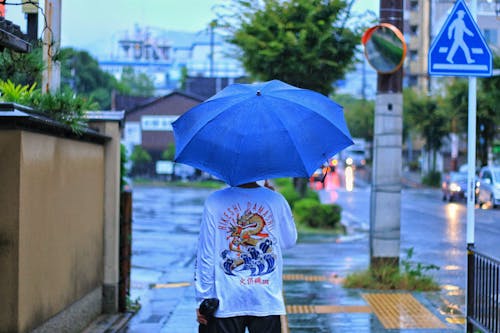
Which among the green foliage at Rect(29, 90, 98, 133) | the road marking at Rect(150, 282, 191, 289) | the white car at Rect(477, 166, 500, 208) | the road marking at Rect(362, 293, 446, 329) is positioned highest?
the green foliage at Rect(29, 90, 98, 133)

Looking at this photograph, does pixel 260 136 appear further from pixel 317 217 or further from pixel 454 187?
pixel 454 187

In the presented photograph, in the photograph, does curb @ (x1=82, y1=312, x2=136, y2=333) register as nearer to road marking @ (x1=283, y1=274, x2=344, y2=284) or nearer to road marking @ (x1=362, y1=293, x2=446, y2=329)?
road marking @ (x1=362, y1=293, x2=446, y2=329)

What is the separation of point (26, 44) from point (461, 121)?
35.1 m

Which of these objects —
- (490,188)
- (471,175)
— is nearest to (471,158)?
(471,175)

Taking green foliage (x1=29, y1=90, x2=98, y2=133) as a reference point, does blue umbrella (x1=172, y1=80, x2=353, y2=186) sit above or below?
below

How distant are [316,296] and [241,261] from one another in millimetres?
5813

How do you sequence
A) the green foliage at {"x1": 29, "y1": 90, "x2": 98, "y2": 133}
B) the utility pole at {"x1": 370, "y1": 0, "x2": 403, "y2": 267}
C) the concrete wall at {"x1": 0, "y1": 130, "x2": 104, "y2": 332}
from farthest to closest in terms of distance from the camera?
the utility pole at {"x1": 370, "y1": 0, "x2": 403, "y2": 267}
the green foliage at {"x1": 29, "y1": 90, "x2": 98, "y2": 133}
the concrete wall at {"x1": 0, "y1": 130, "x2": 104, "y2": 332}

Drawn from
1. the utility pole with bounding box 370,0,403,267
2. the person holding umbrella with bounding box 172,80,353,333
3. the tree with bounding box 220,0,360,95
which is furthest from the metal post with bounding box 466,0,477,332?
the tree with bounding box 220,0,360,95

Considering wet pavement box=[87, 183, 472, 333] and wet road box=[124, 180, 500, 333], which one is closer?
wet pavement box=[87, 183, 472, 333]

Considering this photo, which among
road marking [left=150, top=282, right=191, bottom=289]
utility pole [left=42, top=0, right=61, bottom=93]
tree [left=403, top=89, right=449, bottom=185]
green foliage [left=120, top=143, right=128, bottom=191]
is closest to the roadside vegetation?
road marking [left=150, top=282, right=191, bottom=289]

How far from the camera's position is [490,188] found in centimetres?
1848

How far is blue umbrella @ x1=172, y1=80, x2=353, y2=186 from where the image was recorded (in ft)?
14.3

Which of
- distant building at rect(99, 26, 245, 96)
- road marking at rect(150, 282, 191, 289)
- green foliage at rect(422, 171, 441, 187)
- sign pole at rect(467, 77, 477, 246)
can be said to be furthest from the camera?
green foliage at rect(422, 171, 441, 187)

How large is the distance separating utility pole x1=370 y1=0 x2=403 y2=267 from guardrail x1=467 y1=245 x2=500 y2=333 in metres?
3.46
